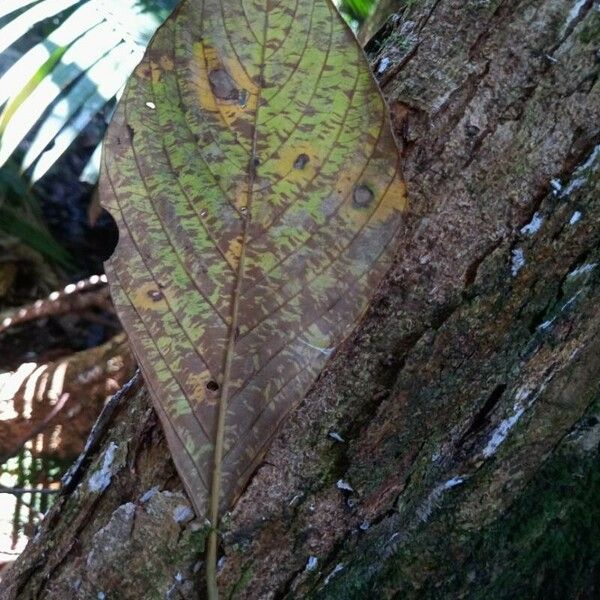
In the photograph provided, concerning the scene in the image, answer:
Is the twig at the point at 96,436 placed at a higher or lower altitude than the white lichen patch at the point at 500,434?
Answer: higher

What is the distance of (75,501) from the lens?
0.43 metres

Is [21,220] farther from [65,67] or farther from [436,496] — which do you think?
[436,496]

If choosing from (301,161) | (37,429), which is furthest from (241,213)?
(37,429)

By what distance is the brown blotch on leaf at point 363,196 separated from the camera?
38 centimetres

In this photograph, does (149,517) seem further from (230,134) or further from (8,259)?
(8,259)

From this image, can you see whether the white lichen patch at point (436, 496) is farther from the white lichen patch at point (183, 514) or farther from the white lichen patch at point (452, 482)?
the white lichen patch at point (183, 514)

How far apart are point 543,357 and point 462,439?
6 cm

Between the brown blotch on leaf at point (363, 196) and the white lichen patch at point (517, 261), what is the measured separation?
8 centimetres

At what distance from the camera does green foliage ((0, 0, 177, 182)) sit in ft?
4.44

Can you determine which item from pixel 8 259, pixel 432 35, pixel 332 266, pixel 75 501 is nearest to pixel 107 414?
pixel 75 501

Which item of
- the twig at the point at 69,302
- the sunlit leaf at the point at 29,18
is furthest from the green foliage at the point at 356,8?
the twig at the point at 69,302

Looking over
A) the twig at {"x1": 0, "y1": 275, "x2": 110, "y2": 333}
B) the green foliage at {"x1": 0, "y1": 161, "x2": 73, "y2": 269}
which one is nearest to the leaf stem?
the twig at {"x1": 0, "y1": 275, "x2": 110, "y2": 333}

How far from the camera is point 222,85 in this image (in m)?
0.38

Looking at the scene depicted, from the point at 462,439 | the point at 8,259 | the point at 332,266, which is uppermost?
the point at 332,266
